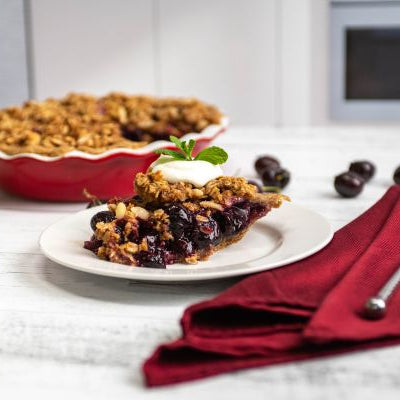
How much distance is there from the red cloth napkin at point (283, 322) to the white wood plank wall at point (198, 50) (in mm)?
2575

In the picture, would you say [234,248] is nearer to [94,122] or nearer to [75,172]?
[75,172]

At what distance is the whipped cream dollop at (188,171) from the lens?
106 cm

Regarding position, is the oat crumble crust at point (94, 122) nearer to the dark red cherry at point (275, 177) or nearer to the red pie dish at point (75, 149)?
the red pie dish at point (75, 149)

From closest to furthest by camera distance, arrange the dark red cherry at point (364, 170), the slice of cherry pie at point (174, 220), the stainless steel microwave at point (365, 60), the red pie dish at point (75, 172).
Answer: the slice of cherry pie at point (174, 220)
the red pie dish at point (75, 172)
the dark red cherry at point (364, 170)
the stainless steel microwave at point (365, 60)

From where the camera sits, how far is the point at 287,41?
11.1 feet

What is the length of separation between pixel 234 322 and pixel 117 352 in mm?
126

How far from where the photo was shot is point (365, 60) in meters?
3.31

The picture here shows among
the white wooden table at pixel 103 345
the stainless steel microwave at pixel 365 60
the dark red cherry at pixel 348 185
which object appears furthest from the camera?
the stainless steel microwave at pixel 365 60

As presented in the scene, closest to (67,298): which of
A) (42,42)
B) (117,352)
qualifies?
(117,352)

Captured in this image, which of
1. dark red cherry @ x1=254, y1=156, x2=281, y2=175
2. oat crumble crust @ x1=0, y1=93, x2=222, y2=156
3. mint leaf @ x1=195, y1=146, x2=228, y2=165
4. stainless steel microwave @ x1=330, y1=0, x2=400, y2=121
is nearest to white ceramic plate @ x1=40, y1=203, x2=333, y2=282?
mint leaf @ x1=195, y1=146, x2=228, y2=165

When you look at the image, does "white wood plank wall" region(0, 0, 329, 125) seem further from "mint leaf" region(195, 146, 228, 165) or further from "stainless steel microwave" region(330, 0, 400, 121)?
"mint leaf" region(195, 146, 228, 165)

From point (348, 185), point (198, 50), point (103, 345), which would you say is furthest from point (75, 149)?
point (198, 50)

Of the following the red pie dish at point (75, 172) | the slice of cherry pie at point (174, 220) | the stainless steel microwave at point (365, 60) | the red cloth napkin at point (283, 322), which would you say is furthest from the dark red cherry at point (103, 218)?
the stainless steel microwave at point (365, 60)

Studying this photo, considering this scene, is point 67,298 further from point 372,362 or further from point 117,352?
point 372,362
